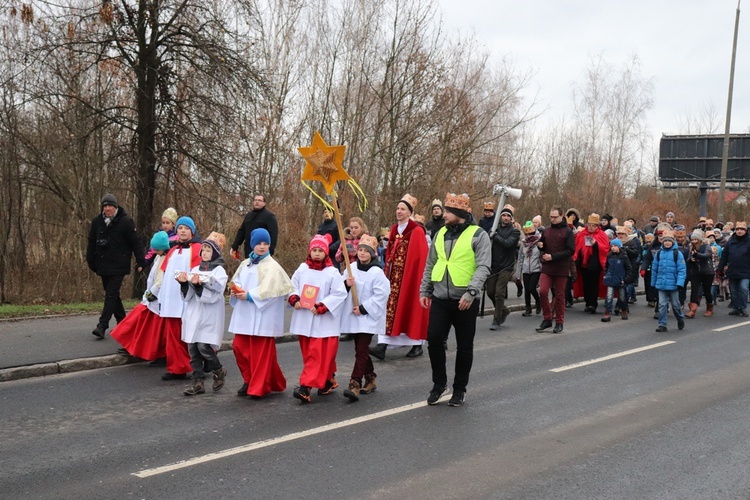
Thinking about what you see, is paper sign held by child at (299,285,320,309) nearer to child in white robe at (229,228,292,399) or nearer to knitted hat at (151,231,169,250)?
child in white robe at (229,228,292,399)

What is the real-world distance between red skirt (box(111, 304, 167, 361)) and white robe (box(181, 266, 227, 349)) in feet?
3.93

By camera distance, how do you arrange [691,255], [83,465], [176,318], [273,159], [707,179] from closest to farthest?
[83,465]
[176,318]
[691,255]
[273,159]
[707,179]

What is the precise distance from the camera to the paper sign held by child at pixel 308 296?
7.68m

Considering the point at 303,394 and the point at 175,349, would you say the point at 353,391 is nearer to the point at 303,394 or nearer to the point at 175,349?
the point at 303,394

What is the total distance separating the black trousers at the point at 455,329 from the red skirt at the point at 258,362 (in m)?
1.62

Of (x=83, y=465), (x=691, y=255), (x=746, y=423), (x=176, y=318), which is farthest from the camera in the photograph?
(x=691, y=255)

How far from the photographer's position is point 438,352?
299 inches

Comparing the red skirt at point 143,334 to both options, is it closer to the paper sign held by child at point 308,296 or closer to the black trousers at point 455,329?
the paper sign held by child at point 308,296

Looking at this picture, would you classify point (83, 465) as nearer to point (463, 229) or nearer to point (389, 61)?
point (463, 229)

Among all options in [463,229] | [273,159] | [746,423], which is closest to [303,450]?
[463,229]

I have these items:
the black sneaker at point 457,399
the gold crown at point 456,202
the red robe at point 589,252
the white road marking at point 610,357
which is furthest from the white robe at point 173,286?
the red robe at point 589,252

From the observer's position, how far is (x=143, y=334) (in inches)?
366

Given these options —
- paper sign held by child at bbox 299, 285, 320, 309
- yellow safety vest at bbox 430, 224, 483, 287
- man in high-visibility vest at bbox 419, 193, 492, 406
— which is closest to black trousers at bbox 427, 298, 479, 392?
man in high-visibility vest at bbox 419, 193, 492, 406

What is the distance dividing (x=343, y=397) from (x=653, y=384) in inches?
144
